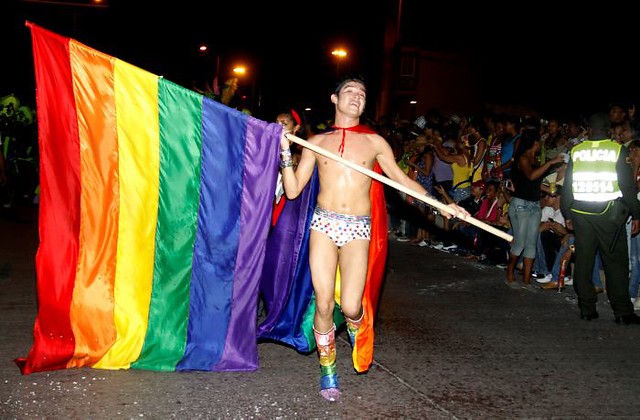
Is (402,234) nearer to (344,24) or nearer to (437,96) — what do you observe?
(437,96)

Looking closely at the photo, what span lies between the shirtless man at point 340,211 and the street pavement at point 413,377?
46cm

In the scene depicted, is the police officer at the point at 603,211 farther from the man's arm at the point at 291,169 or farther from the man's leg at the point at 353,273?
the man's arm at the point at 291,169

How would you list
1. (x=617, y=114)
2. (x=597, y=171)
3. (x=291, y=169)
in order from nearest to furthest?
(x=291, y=169), (x=597, y=171), (x=617, y=114)

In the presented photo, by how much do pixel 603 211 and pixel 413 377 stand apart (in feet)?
9.49

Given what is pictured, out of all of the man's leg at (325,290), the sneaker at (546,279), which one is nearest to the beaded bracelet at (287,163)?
the man's leg at (325,290)

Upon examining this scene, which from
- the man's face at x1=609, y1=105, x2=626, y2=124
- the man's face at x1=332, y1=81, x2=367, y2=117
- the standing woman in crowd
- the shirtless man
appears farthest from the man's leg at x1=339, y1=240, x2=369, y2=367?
the man's face at x1=609, y1=105, x2=626, y2=124

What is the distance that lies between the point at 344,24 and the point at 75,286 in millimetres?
43192

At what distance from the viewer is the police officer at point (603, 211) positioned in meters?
6.60

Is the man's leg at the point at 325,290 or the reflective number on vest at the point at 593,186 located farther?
the reflective number on vest at the point at 593,186

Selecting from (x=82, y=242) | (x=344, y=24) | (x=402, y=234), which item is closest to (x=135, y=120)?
(x=82, y=242)

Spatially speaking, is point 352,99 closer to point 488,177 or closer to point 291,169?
point 291,169

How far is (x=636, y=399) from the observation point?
4.67 meters

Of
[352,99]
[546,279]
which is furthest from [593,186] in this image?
[352,99]

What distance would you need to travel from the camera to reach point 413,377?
16.2 ft
